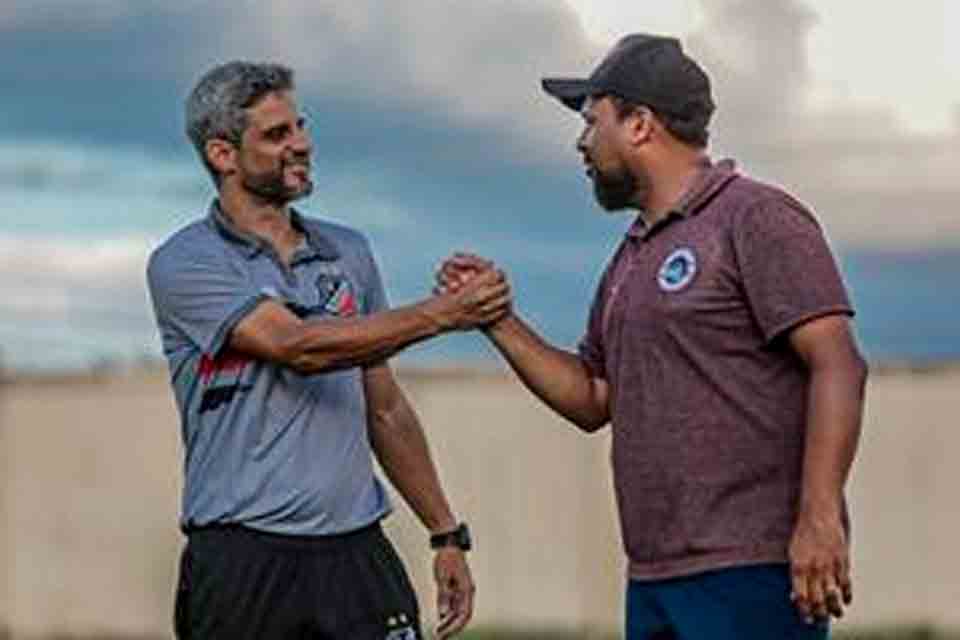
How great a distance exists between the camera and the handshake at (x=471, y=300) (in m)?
5.27

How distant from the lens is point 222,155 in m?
5.47

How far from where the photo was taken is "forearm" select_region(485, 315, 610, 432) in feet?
17.2

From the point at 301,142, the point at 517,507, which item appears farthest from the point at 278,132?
the point at 517,507

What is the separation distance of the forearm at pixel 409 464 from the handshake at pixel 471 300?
0.61m

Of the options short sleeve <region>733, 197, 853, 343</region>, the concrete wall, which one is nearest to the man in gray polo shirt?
short sleeve <region>733, 197, 853, 343</region>

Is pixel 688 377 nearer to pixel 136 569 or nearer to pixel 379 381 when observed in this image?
pixel 379 381

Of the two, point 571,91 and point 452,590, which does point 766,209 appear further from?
point 452,590

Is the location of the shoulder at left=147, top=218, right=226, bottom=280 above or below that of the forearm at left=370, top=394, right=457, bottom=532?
above

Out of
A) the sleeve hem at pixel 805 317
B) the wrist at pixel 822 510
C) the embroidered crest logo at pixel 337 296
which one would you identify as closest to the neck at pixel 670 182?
the sleeve hem at pixel 805 317

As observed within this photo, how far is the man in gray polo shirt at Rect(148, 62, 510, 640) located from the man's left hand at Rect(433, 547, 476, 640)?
0.15 meters

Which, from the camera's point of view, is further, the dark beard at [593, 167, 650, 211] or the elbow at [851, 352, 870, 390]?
the dark beard at [593, 167, 650, 211]

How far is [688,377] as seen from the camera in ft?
15.8

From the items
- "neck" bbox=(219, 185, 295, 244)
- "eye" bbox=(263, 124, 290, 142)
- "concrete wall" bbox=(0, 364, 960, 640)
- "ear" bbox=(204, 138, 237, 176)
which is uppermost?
"concrete wall" bbox=(0, 364, 960, 640)

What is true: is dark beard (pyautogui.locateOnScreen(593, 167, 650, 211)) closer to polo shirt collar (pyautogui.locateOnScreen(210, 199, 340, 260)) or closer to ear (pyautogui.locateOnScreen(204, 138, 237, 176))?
polo shirt collar (pyautogui.locateOnScreen(210, 199, 340, 260))
